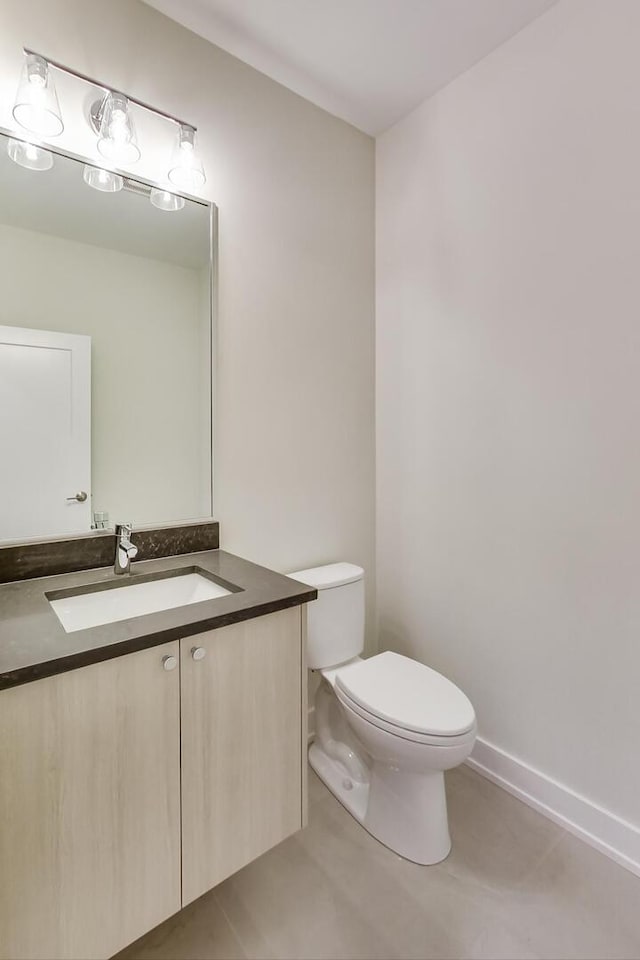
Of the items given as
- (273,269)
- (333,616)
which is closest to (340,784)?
(333,616)

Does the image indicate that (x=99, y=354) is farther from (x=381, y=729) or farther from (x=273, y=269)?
(x=381, y=729)

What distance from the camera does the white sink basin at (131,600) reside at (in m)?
1.22

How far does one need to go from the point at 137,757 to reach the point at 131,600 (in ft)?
1.52

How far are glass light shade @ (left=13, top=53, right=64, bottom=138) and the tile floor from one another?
6.98 feet

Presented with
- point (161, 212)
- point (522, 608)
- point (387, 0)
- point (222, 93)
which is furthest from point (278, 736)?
point (387, 0)

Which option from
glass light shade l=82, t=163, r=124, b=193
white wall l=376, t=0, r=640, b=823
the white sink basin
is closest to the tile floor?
white wall l=376, t=0, r=640, b=823

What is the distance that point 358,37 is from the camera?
5.28ft

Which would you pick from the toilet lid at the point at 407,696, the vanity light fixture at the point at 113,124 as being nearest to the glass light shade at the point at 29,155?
the vanity light fixture at the point at 113,124

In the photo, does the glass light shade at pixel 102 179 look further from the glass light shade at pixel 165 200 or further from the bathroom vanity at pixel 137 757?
the bathroom vanity at pixel 137 757

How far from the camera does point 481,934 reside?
1.21m

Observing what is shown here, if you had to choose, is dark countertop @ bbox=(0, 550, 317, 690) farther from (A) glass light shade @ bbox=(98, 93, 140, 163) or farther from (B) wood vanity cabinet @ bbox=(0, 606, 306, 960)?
(A) glass light shade @ bbox=(98, 93, 140, 163)

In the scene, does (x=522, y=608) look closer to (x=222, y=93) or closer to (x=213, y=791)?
(x=213, y=791)

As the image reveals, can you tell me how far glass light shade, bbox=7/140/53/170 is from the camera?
125cm

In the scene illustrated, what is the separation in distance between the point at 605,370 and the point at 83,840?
1762 mm
